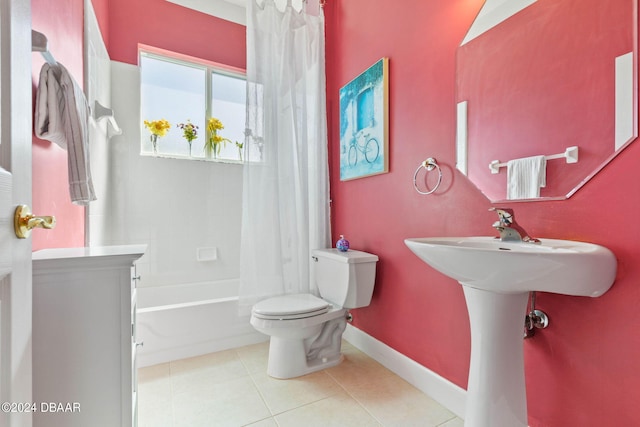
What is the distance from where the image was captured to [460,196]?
1430mm

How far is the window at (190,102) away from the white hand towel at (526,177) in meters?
2.33

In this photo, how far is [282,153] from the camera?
206 cm

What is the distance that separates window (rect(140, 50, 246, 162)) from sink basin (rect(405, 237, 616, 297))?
2447mm

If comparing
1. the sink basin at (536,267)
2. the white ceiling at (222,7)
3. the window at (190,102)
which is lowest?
the sink basin at (536,267)

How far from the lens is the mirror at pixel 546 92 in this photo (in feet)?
3.15

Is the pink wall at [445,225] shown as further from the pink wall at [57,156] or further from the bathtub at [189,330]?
the pink wall at [57,156]

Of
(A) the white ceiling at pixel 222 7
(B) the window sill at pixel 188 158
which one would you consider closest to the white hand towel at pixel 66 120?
(B) the window sill at pixel 188 158

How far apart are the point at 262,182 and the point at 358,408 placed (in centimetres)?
143

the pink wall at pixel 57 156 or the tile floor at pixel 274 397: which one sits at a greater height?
the pink wall at pixel 57 156

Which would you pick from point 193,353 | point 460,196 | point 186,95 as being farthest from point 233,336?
point 186,95

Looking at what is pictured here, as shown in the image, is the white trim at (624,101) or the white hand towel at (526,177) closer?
the white trim at (624,101)

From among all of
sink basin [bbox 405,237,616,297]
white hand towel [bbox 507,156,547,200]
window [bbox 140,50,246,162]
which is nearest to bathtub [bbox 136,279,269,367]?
window [bbox 140,50,246,162]

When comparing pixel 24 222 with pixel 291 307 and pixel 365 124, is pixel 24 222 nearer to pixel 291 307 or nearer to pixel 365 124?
pixel 291 307

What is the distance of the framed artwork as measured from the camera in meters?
1.85
